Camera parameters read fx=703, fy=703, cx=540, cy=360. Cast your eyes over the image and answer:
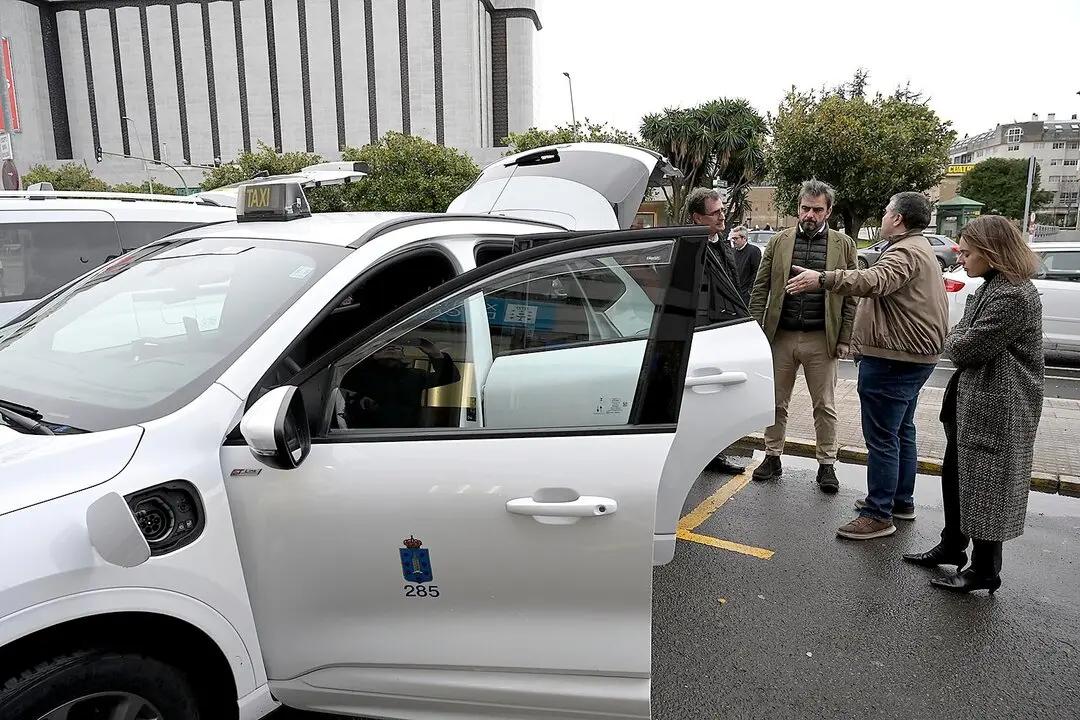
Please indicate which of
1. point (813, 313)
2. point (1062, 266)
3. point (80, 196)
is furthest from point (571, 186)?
point (1062, 266)

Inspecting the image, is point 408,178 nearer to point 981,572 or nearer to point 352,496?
point 981,572

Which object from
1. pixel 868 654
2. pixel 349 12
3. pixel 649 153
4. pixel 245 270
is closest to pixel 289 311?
pixel 245 270

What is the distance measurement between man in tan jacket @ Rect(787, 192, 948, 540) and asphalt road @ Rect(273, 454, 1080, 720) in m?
0.38

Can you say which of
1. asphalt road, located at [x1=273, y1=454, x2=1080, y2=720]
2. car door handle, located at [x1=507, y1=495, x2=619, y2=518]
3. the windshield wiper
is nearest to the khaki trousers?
asphalt road, located at [x1=273, y1=454, x2=1080, y2=720]

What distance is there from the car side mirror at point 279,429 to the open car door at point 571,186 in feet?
8.68

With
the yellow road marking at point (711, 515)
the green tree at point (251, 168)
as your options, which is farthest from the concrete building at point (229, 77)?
the yellow road marking at point (711, 515)

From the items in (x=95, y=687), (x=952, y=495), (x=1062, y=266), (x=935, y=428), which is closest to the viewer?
(x=95, y=687)

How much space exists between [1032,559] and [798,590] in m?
1.36

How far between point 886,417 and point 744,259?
2590 millimetres

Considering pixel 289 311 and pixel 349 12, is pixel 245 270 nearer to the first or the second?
pixel 289 311

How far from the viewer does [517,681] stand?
6.24 feet

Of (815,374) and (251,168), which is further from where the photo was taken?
(251,168)

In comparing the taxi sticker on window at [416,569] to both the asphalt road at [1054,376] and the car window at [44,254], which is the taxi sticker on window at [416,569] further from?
the asphalt road at [1054,376]

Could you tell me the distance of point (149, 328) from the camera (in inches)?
93.6
